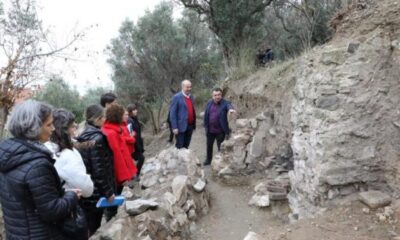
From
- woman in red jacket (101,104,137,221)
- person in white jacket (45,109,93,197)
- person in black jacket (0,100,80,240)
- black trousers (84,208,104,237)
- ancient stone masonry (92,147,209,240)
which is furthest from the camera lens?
ancient stone masonry (92,147,209,240)

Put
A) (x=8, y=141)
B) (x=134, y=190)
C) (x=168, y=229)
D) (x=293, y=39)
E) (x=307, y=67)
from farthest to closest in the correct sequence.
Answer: (x=293, y=39) → (x=134, y=190) → (x=307, y=67) → (x=168, y=229) → (x=8, y=141)

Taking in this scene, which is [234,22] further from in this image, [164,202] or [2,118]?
[164,202]

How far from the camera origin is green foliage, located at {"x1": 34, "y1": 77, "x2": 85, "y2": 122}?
2247 cm

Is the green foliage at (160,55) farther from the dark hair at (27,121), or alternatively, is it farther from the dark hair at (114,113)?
the dark hair at (27,121)

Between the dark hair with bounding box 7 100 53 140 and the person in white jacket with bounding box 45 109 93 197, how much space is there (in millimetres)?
500

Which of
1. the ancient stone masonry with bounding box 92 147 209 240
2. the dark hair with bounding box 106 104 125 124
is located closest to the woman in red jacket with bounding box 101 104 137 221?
the dark hair with bounding box 106 104 125 124

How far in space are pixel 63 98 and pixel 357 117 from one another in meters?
21.2

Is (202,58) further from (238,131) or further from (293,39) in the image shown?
(238,131)

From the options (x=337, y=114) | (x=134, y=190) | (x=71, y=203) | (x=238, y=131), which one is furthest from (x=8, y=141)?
(x=238, y=131)

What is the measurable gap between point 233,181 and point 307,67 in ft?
9.66

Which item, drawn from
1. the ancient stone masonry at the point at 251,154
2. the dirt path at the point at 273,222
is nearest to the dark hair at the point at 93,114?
the dirt path at the point at 273,222

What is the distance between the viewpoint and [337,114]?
4566 mm

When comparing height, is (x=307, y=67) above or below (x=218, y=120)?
above

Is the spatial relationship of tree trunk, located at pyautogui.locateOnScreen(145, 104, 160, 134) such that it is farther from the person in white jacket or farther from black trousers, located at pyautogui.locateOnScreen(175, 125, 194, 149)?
the person in white jacket
